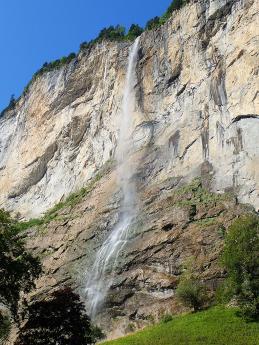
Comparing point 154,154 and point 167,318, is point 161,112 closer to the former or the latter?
point 154,154

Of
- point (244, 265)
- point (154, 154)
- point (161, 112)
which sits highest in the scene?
point (161, 112)

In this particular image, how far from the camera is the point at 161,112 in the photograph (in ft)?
158

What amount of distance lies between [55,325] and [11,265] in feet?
8.47

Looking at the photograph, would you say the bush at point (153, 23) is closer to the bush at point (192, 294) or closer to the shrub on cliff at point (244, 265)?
the shrub on cliff at point (244, 265)

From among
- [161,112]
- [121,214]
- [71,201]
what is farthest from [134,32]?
[121,214]

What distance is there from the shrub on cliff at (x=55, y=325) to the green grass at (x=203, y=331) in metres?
6.32

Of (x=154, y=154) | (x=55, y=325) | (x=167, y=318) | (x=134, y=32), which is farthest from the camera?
(x=134, y=32)

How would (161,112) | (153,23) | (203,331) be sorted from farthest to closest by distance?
(153,23)
(161,112)
(203,331)

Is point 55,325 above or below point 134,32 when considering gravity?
below

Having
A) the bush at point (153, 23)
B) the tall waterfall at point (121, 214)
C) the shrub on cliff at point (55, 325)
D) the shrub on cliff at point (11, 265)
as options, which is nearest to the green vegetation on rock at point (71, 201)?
the tall waterfall at point (121, 214)

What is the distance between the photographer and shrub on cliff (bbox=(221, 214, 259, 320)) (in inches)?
1018

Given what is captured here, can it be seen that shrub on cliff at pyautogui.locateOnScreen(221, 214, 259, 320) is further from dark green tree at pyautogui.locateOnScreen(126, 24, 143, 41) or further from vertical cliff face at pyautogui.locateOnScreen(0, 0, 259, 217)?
dark green tree at pyautogui.locateOnScreen(126, 24, 143, 41)

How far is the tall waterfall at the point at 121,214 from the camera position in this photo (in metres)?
33.8

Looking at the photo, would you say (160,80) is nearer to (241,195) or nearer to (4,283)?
(241,195)
